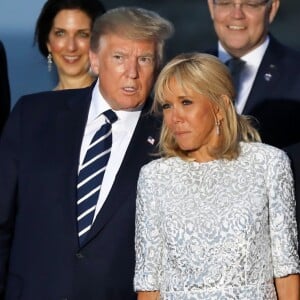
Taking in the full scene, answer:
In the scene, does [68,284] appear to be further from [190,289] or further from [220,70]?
[220,70]

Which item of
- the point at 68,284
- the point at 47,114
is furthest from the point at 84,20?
the point at 68,284

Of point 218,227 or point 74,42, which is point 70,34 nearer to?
point 74,42

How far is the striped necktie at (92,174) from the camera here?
15.1 ft

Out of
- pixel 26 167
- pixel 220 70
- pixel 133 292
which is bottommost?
pixel 133 292

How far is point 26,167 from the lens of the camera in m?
4.70

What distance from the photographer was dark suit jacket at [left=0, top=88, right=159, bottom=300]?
457 centimetres

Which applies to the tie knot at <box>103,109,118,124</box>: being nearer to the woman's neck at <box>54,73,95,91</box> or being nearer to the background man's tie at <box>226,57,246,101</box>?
the background man's tie at <box>226,57,246,101</box>

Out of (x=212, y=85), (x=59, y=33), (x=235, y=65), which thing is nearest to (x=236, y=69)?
(x=235, y=65)

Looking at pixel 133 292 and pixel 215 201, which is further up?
pixel 215 201

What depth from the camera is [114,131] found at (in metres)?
4.71

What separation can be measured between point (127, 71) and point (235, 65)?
80 centimetres

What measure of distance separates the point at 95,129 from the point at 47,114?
185 millimetres

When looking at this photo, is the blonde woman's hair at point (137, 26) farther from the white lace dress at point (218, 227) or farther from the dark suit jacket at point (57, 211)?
the white lace dress at point (218, 227)

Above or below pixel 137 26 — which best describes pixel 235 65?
below
